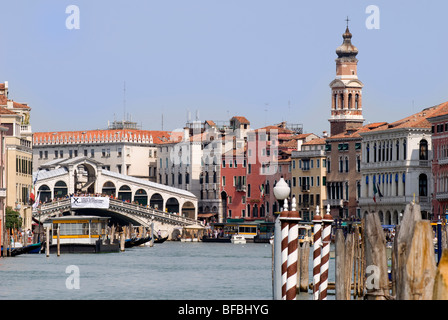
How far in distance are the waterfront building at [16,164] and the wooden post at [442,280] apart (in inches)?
1696

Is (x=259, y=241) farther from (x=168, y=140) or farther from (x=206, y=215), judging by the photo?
(x=168, y=140)

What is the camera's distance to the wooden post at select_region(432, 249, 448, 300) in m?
10.3

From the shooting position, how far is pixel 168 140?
98.2 m

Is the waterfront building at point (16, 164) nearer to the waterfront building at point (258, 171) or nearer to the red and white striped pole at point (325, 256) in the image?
the waterfront building at point (258, 171)

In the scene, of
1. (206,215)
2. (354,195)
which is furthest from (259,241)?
(206,215)

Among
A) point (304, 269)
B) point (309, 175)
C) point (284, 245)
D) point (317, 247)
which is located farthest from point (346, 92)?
point (284, 245)

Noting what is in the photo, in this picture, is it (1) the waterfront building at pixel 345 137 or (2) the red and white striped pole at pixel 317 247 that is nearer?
(2) the red and white striped pole at pixel 317 247

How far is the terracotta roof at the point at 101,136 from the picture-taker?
9769 centimetres

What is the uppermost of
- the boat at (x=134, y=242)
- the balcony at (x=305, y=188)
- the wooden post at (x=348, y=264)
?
the balcony at (x=305, y=188)

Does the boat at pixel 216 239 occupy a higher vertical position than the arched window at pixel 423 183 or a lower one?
lower

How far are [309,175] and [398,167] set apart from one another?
1372 centimetres

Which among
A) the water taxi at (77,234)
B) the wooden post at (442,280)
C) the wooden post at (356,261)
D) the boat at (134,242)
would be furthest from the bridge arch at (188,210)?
the wooden post at (442,280)

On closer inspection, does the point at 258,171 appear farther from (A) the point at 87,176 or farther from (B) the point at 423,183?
(B) the point at 423,183
